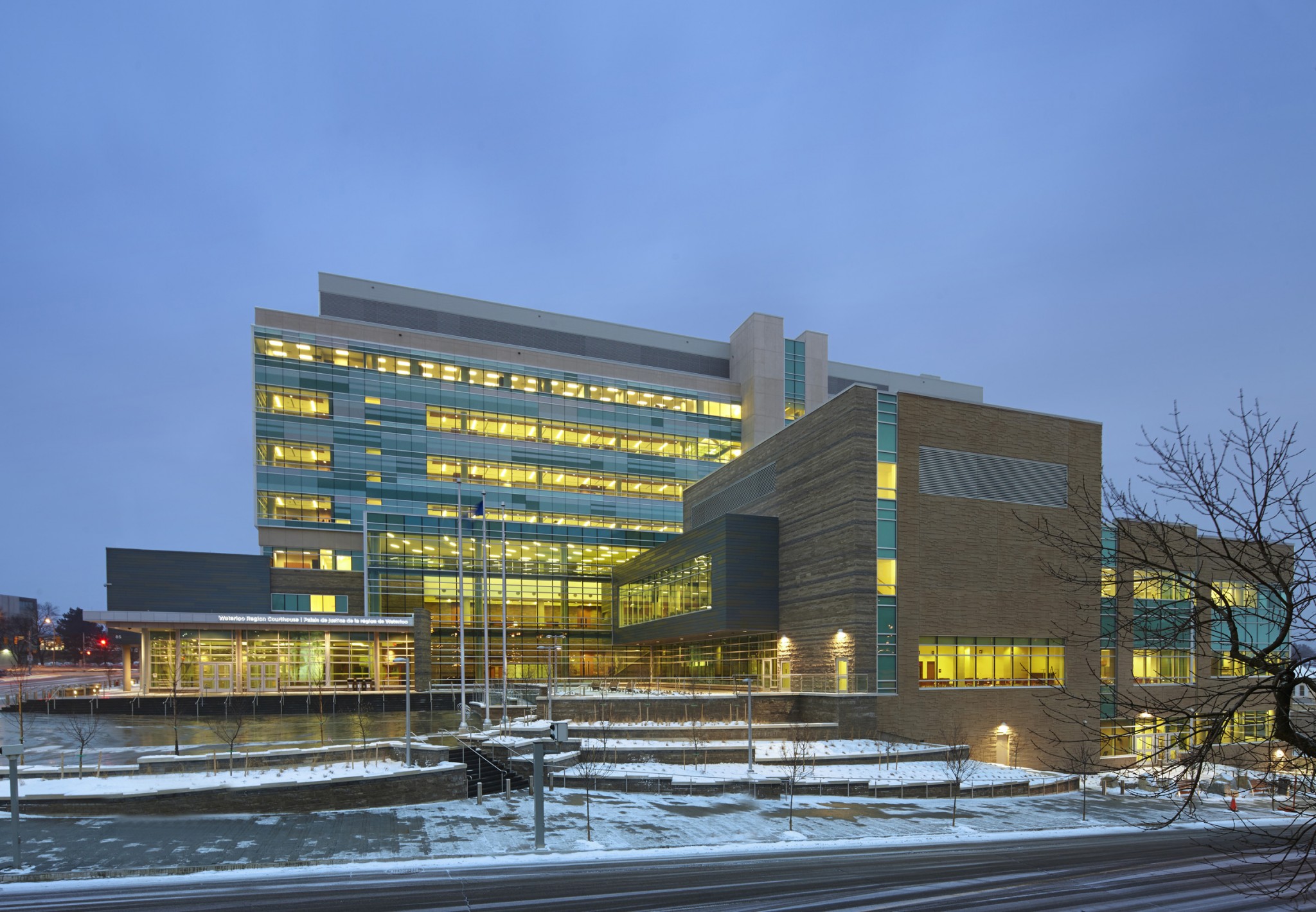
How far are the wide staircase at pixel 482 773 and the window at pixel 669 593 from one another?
81.0 ft

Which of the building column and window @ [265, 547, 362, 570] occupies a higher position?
the building column

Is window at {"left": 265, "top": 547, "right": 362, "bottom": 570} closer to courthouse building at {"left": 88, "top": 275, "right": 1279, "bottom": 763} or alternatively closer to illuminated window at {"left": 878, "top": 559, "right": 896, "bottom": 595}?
courthouse building at {"left": 88, "top": 275, "right": 1279, "bottom": 763}

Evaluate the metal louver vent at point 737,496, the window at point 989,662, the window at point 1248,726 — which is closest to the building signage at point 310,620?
the metal louver vent at point 737,496

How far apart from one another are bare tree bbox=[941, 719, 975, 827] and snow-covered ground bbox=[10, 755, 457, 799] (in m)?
19.1

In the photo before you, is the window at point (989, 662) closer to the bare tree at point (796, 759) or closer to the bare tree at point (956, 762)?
the bare tree at point (956, 762)

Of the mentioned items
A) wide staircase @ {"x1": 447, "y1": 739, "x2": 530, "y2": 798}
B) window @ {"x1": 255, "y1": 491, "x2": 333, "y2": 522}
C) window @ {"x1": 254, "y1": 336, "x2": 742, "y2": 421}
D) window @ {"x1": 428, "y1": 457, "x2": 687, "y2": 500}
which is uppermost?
window @ {"x1": 254, "y1": 336, "x2": 742, "y2": 421}

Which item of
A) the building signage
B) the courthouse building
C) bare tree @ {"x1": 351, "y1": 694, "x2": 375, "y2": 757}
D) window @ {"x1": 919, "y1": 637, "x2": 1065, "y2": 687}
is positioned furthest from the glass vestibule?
window @ {"x1": 919, "y1": 637, "x2": 1065, "y2": 687}

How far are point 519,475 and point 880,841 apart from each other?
68.1 m

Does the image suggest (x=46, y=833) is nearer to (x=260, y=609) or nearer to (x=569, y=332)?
(x=260, y=609)

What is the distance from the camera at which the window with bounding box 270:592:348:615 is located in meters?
76.3

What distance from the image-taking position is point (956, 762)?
37062 mm

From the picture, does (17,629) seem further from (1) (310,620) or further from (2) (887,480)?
(2) (887,480)

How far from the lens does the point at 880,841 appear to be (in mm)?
26188

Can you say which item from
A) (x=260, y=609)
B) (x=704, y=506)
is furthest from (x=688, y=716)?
(x=260, y=609)
